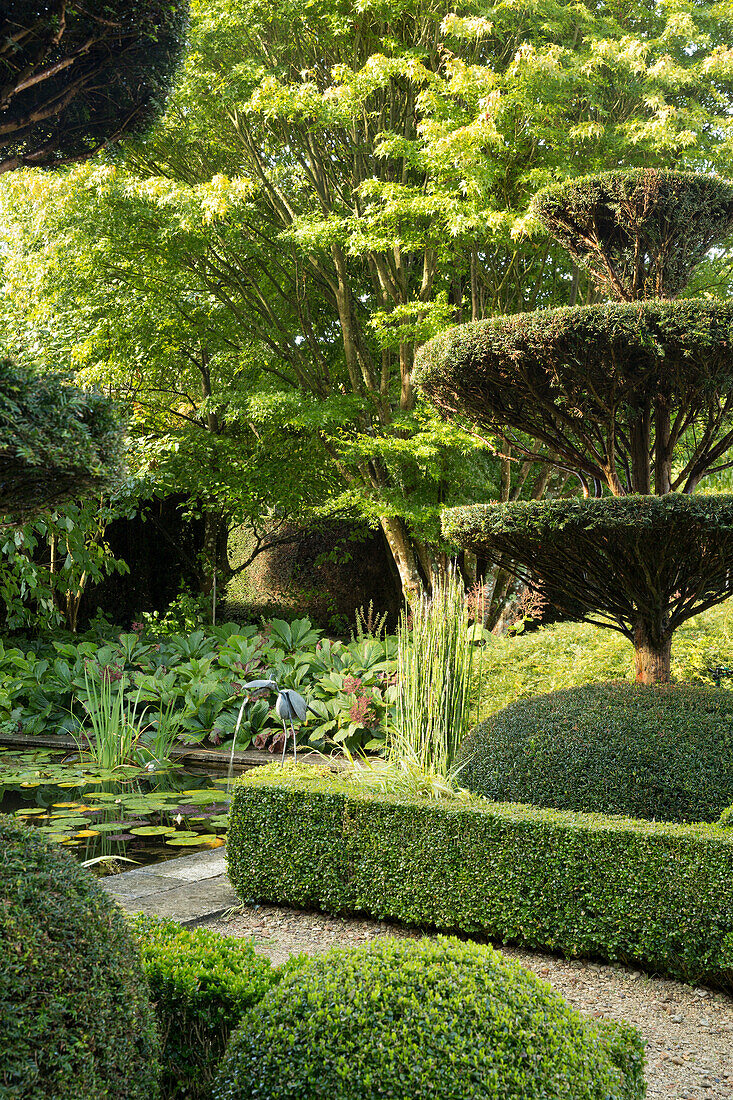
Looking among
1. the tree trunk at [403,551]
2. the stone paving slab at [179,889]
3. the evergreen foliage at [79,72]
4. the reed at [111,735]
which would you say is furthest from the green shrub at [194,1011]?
the tree trunk at [403,551]

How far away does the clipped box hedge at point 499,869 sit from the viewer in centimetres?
307

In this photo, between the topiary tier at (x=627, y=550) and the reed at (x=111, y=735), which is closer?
the topiary tier at (x=627, y=550)

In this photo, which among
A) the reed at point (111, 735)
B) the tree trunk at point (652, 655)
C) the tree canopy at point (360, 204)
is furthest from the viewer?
the tree canopy at point (360, 204)

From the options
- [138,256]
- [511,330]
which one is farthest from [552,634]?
[138,256]

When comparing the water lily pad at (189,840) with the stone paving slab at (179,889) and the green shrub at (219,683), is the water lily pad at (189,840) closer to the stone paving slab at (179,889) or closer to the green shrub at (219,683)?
the stone paving slab at (179,889)

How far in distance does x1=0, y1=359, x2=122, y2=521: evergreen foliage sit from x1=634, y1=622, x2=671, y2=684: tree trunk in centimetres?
347

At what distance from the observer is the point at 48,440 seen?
5.73ft

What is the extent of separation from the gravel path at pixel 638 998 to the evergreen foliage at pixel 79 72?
2.57m

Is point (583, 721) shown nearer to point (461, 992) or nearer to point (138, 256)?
point (461, 992)

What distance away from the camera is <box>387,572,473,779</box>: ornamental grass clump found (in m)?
4.55

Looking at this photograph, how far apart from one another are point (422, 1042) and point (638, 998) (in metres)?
1.74

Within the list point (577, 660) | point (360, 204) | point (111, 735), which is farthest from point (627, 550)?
point (360, 204)

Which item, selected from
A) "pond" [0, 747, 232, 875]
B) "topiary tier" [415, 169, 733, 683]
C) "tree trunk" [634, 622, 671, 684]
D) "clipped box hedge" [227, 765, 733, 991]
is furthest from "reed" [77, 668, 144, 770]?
"tree trunk" [634, 622, 671, 684]

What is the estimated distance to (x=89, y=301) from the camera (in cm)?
979
